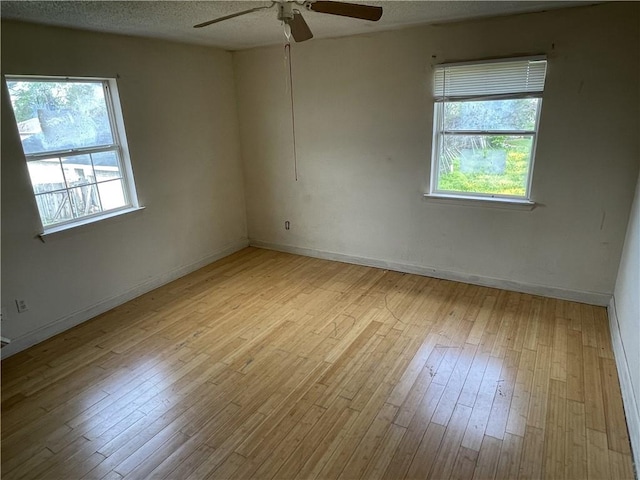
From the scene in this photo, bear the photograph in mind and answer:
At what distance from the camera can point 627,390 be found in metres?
2.39

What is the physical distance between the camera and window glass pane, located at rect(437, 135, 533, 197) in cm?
354

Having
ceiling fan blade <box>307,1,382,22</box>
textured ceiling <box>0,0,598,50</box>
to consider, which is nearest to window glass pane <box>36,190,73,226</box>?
textured ceiling <box>0,0,598,50</box>

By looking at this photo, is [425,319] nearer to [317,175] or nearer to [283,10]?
[317,175]

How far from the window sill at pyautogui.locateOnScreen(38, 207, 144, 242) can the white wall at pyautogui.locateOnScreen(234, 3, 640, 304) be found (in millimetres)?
1711

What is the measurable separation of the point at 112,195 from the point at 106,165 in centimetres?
28

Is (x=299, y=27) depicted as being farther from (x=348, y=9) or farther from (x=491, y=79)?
(x=491, y=79)

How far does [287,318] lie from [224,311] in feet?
2.03

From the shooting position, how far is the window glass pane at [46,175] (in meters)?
3.12

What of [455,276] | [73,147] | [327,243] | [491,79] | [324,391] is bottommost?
[324,391]

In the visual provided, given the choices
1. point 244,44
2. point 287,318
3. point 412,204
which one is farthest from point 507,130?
point 244,44

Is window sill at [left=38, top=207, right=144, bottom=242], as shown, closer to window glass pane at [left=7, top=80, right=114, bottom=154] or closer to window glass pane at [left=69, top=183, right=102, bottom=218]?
window glass pane at [left=69, top=183, right=102, bottom=218]

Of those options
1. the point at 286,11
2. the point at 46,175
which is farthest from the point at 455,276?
the point at 46,175

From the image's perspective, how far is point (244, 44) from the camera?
4289 millimetres

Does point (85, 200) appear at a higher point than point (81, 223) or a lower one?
higher
